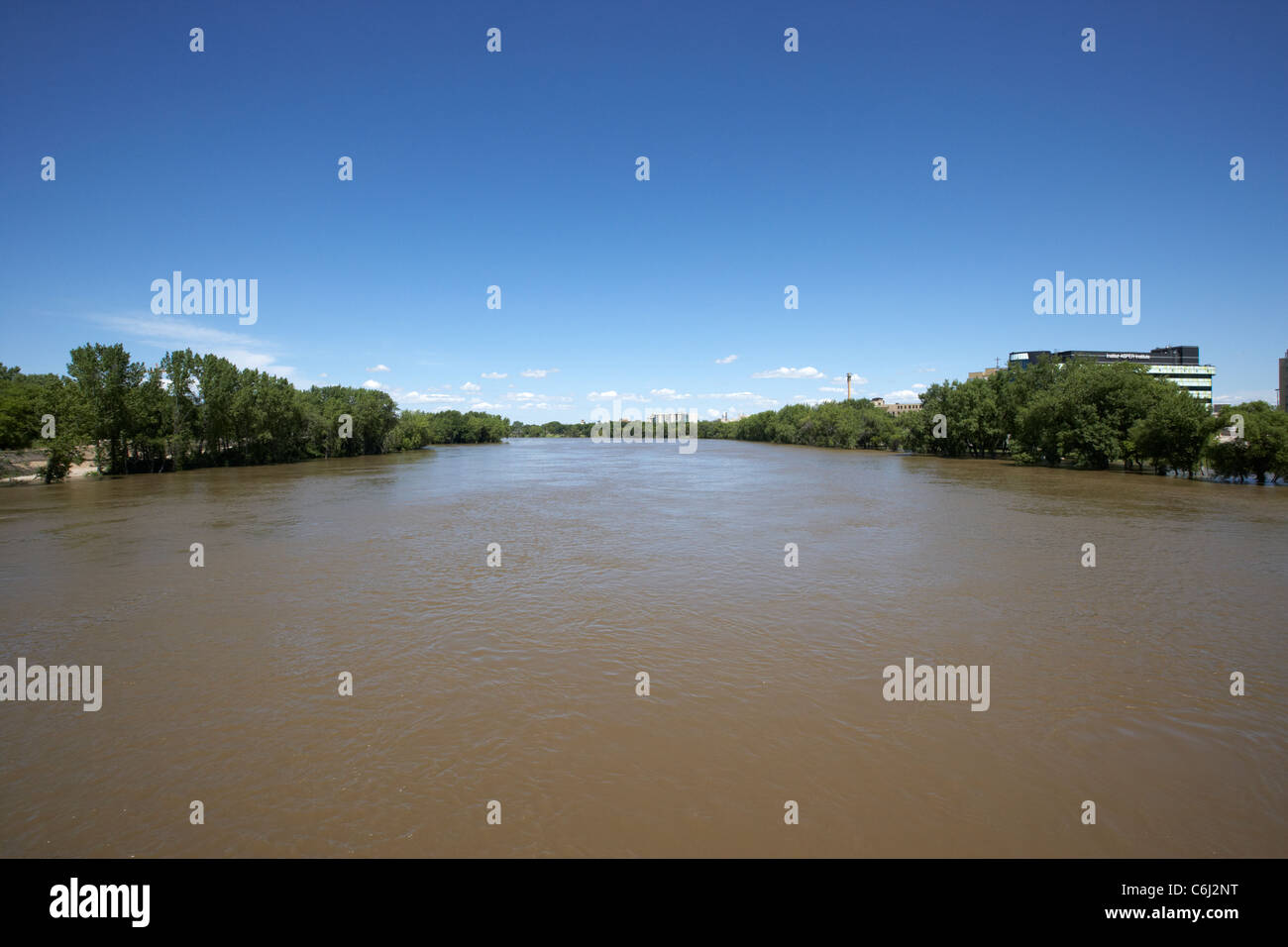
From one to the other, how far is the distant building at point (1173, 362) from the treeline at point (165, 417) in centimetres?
10921

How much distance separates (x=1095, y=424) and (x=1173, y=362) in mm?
98865

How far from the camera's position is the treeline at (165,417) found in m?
37.3

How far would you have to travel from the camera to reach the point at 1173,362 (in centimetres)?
10975

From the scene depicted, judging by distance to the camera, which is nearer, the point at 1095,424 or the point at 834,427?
the point at 1095,424

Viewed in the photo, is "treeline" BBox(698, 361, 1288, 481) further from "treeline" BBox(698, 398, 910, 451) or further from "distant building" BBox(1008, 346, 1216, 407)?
"distant building" BBox(1008, 346, 1216, 407)

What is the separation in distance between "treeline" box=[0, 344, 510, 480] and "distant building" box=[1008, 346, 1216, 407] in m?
109

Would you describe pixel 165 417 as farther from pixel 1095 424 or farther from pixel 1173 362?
pixel 1173 362

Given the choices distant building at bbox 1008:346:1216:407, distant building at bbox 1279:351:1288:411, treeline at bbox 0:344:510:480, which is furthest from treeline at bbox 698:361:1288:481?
distant building at bbox 1279:351:1288:411

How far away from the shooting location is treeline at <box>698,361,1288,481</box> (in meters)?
31.2


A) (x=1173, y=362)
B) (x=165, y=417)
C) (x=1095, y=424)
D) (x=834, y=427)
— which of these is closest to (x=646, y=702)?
(x=1095, y=424)

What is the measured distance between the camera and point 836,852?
14.3ft
